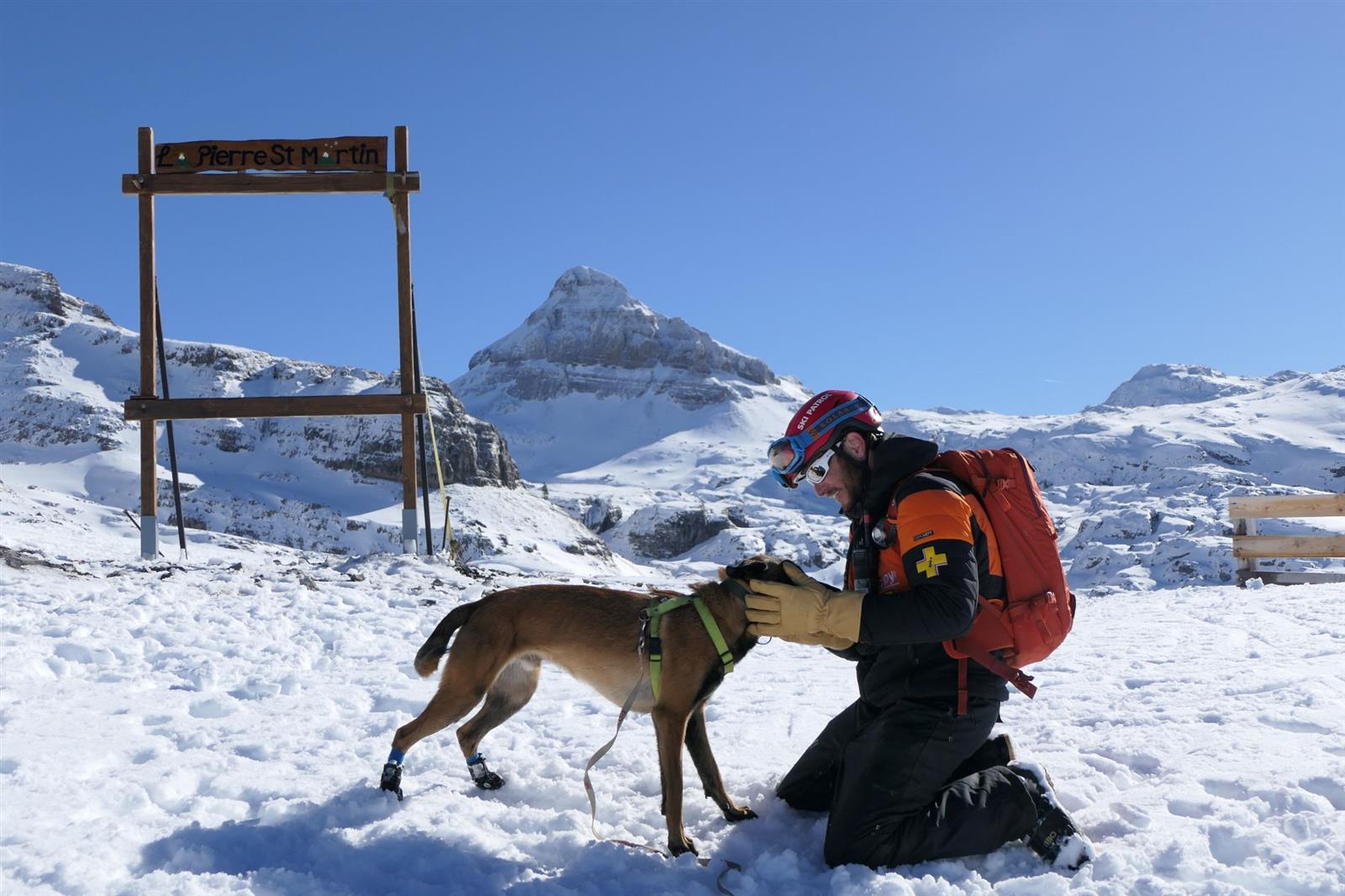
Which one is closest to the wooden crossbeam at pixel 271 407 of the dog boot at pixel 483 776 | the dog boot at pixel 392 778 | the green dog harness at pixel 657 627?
the dog boot at pixel 483 776

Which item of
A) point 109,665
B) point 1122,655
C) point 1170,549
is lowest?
point 1170,549

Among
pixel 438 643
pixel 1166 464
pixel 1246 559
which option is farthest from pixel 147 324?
pixel 1166 464

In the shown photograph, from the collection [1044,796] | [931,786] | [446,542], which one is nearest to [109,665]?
[931,786]

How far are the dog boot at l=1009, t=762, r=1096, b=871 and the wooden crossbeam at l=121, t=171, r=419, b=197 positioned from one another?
10136mm

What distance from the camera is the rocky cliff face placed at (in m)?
42.7

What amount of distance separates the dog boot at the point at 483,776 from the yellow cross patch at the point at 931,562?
2222mm

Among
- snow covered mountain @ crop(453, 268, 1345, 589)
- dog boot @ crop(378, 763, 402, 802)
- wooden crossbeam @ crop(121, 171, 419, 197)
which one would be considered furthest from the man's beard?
snow covered mountain @ crop(453, 268, 1345, 589)

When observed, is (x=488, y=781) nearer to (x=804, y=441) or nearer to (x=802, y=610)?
(x=802, y=610)

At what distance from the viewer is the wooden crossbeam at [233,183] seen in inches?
418

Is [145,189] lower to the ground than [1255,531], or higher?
higher

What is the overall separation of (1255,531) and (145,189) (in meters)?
17.2

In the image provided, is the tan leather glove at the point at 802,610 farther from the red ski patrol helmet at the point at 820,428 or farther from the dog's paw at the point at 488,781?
the dog's paw at the point at 488,781

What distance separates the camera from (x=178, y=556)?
12031 mm

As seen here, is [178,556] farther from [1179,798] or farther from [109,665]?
[1179,798]
